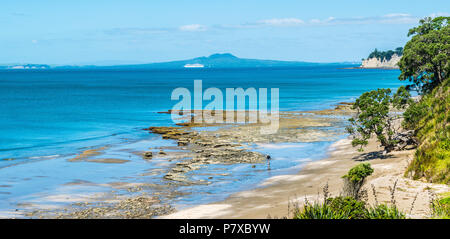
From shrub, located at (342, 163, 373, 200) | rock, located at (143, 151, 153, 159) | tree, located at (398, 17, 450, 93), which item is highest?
tree, located at (398, 17, 450, 93)

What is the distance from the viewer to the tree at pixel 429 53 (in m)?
37.8

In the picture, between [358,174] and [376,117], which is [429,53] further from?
[358,174]

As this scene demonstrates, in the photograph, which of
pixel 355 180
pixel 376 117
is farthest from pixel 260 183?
pixel 376 117

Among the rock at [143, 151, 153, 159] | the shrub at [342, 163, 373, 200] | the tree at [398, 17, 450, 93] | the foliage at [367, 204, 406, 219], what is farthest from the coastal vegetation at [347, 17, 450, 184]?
the rock at [143, 151, 153, 159]

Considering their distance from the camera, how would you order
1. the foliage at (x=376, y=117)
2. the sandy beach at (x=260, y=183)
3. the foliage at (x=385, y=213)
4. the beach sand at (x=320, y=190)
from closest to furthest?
the foliage at (x=385, y=213), the beach sand at (x=320, y=190), the sandy beach at (x=260, y=183), the foliage at (x=376, y=117)

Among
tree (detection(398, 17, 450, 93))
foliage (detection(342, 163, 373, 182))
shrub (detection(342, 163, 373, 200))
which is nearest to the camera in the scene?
shrub (detection(342, 163, 373, 200))

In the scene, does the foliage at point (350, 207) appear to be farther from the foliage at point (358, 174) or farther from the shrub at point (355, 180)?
the foliage at point (358, 174)

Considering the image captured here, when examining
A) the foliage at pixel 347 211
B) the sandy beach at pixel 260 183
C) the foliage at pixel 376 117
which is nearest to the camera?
the foliage at pixel 347 211

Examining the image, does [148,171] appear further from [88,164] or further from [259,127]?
[259,127]

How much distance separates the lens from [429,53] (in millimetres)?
37844

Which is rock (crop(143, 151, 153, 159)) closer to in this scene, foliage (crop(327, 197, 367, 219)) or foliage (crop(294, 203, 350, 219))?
foliage (crop(327, 197, 367, 219))

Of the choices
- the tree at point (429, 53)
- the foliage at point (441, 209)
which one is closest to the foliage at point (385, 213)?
the foliage at point (441, 209)

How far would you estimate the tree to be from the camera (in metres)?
37.8

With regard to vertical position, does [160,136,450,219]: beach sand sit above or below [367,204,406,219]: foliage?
below
